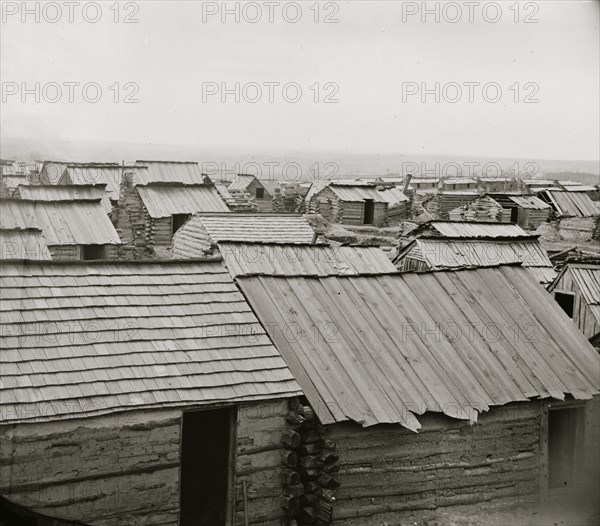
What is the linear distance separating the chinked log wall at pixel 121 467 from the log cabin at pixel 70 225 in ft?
55.3

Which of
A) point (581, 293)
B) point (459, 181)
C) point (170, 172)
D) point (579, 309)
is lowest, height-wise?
point (579, 309)

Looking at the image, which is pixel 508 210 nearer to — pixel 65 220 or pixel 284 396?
A: pixel 65 220

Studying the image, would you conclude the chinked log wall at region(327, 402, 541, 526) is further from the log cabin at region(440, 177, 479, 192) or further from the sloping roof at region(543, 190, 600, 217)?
the log cabin at region(440, 177, 479, 192)

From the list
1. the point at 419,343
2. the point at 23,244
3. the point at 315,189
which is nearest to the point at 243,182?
the point at 315,189

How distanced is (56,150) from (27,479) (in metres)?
61.8

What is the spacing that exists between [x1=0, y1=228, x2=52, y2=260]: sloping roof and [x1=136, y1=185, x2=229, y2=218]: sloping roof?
57.7 feet

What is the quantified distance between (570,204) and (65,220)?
34.3 meters

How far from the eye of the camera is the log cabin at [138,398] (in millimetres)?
9086

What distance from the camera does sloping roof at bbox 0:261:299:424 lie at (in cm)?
936

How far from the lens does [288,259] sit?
18.1 meters

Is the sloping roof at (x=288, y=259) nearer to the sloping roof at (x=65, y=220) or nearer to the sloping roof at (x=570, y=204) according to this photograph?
the sloping roof at (x=65, y=220)

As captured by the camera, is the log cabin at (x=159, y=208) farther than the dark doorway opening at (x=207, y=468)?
Yes

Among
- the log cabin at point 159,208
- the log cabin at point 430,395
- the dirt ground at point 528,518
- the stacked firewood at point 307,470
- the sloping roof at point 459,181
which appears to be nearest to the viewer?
the stacked firewood at point 307,470

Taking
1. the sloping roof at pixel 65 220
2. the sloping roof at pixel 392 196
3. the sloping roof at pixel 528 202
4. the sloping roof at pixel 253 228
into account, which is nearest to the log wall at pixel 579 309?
the sloping roof at pixel 253 228
